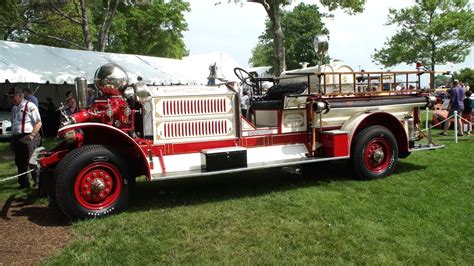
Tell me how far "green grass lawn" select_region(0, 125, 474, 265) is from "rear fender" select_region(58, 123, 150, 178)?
531mm

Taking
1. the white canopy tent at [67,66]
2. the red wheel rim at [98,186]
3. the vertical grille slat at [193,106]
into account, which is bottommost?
the red wheel rim at [98,186]

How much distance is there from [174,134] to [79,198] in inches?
54.6

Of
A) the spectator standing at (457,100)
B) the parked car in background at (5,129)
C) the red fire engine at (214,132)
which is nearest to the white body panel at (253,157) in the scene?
the red fire engine at (214,132)

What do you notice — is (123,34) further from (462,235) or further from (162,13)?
(462,235)

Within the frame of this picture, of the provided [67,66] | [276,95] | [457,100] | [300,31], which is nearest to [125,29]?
[67,66]

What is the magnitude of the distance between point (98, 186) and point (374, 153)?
4063mm

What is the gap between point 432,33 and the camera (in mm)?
29688

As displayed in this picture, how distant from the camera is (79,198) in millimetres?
5031

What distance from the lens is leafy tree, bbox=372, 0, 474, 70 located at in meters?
29.1

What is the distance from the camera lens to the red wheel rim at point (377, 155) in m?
6.82

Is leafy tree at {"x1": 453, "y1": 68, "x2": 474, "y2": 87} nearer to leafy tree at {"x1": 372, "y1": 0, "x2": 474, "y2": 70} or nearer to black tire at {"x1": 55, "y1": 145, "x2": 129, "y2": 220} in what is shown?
leafy tree at {"x1": 372, "y1": 0, "x2": 474, "y2": 70}

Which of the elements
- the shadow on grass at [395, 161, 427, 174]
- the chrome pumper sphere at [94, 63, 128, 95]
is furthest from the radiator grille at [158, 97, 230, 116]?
the shadow on grass at [395, 161, 427, 174]

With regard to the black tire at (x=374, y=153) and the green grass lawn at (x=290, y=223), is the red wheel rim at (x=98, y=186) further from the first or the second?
the black tire at (x=374, y=153)

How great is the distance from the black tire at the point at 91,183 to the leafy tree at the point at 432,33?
2849 centimetres
